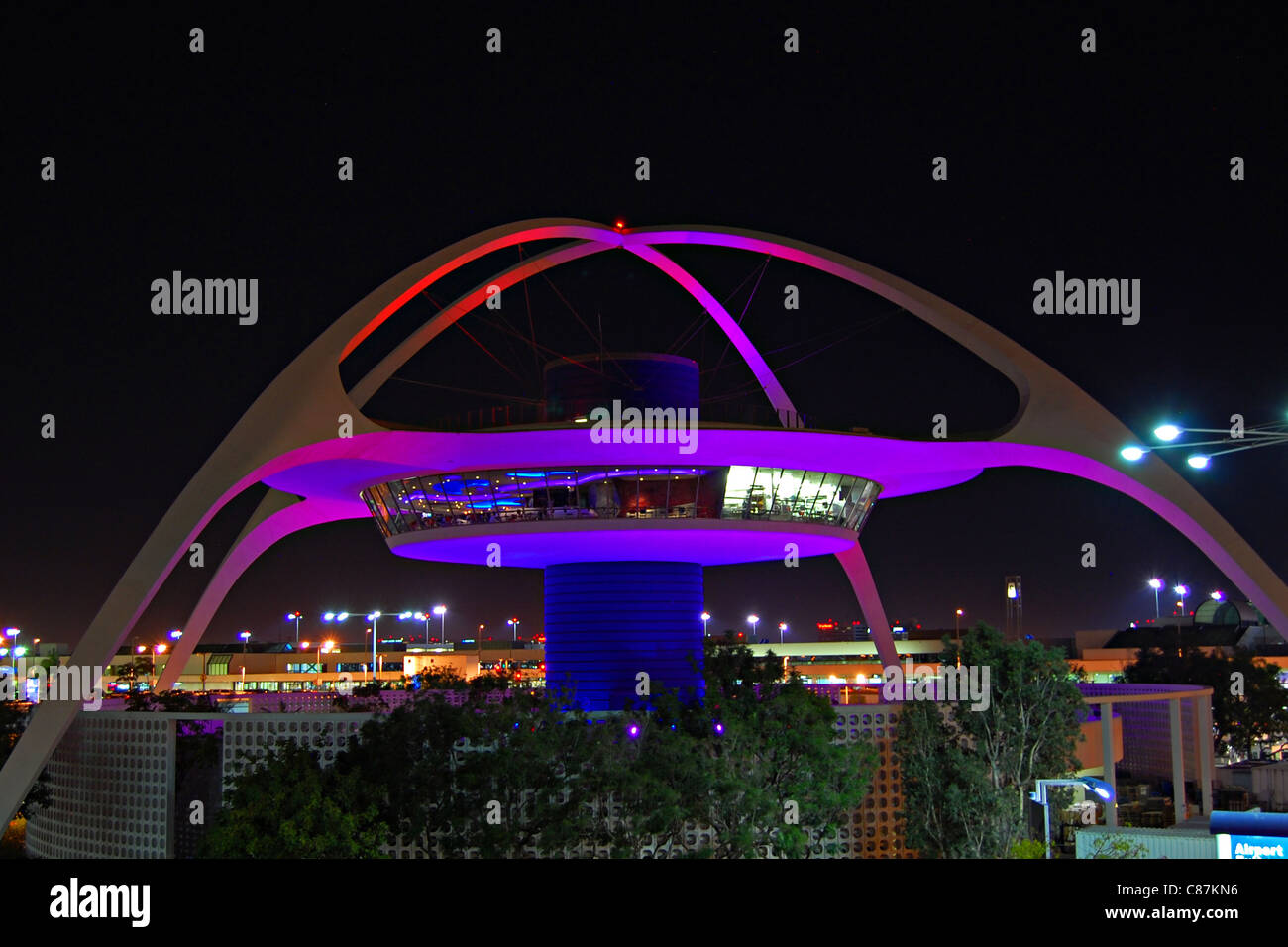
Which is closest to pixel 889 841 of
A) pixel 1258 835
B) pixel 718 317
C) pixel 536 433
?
pixel 1258 835

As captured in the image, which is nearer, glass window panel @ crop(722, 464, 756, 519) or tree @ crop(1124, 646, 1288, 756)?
glass window panel @ crop(722, 464, 756, 519)

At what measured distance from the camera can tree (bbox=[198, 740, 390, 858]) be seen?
25.6 metres

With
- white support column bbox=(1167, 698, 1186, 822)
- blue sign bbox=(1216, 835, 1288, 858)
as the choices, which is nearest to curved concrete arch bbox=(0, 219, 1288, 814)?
white support column bbox=(1167, 698, 1186, 822)

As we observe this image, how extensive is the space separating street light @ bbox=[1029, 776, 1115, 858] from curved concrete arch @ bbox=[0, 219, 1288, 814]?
13.6 m

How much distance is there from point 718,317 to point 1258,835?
40.3 metres

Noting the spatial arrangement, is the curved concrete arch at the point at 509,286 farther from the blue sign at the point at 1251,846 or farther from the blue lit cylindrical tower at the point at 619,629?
the blue sign at the point at 1251,846

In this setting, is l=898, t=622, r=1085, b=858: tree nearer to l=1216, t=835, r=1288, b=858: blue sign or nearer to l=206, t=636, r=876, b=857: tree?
l=206, t=636, r=876, b=857: tree

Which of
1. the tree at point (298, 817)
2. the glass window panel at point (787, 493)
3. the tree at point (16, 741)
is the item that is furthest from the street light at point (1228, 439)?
the tree at point (16, 741)

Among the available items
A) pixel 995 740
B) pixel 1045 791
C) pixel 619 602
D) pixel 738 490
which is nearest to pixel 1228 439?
pixel 1045 791

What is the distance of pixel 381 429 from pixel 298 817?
47.3 ft

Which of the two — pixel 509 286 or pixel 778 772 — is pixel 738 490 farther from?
pixel 509 286

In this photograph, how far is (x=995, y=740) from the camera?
3098 cm
